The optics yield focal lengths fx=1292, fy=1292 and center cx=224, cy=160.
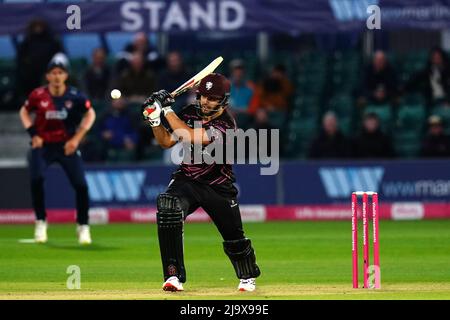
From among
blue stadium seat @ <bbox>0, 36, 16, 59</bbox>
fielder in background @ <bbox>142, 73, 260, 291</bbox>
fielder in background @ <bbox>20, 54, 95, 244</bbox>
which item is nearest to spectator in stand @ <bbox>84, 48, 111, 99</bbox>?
blue stadium seat @ <bbox>0, 36, 16, 59</bbox>

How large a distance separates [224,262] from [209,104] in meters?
3.07

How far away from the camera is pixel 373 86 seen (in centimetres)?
1992

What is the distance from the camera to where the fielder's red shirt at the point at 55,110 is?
14117mm

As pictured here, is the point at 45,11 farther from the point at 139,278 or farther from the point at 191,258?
the point at 139,278

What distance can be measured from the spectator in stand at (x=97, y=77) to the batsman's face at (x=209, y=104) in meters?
10.1

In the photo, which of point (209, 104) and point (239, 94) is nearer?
A: point (209, 104)

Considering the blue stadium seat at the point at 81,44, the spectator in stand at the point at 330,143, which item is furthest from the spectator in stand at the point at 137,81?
the blue stadium seat at the point at 81,44

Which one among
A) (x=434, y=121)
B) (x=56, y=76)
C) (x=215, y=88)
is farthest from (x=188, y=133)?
(x=434, y=121)

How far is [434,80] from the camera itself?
781 inches

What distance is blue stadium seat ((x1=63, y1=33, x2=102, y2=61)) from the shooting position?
74.0ft

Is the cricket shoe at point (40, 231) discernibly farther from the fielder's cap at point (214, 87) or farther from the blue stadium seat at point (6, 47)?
the blue stadium seat at point (6, 47)

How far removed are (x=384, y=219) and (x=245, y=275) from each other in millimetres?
7922

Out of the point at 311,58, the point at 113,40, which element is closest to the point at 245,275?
the point at 311,58

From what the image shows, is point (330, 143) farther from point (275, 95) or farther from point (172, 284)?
point (172, 284)
